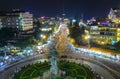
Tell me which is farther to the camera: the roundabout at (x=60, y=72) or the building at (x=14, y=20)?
the building at (x=14, y=20)

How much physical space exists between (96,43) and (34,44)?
688 inches

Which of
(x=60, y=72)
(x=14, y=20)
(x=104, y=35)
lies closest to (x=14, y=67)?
(x=60, y=72)

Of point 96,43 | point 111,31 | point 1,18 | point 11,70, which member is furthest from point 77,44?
point 1,18

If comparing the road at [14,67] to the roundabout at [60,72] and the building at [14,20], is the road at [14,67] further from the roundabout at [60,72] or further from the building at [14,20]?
the building at [14,20]

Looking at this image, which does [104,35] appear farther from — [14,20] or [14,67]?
[14,20]

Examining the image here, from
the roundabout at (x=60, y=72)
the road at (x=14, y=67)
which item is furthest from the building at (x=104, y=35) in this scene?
the roundabout at (x=60, y=72)

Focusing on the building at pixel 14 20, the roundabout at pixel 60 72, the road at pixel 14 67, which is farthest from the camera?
the building at pixel 14 20

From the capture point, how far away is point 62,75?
33188mm

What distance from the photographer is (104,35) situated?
69.1 meters

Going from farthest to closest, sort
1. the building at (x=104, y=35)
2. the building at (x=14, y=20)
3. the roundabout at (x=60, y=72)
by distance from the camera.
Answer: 1. the building at (x=14, y=20)
2. the building at (x=104, y=35)
3. the roundabout at (x=60, y=72)

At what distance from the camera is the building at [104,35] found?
2618 inches

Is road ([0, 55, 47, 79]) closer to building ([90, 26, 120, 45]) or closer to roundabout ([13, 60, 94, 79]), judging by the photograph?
roundabout ([13, 60, 94, 79])

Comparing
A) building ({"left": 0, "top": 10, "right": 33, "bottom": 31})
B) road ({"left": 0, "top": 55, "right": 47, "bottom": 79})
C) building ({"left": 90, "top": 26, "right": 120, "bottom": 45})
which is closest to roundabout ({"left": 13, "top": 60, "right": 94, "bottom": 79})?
road ({"left": 0, "top": 55, "right": 47, "bottom": 79})

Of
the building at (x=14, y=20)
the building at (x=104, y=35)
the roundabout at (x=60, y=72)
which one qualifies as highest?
the building at (x=14, y=20)
